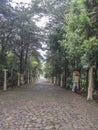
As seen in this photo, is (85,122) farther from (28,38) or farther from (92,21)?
(28,38)

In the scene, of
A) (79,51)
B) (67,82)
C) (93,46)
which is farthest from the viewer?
(67,82)

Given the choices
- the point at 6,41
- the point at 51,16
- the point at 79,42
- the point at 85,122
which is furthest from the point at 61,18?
the point at 85,122

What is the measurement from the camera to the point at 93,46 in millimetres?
16859

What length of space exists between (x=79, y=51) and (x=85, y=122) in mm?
9930

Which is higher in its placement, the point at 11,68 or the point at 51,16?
the point at 51,16

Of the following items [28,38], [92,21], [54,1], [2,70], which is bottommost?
[2,70]

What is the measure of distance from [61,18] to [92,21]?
16004 millimetres

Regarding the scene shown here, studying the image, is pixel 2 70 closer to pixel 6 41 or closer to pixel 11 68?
pixel 6 41

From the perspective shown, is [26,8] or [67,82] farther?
[67,82]

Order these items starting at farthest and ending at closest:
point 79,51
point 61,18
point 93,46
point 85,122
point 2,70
Answer: point 61,18
point 2,70
point 79,51
point 93,46
point 85,122

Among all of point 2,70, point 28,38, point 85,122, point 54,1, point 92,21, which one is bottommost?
point 85,122

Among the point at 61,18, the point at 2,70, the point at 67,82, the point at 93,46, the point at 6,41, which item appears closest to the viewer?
the point at 93,46

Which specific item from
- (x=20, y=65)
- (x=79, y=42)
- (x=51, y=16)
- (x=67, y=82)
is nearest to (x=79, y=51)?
(x=79, y=42)

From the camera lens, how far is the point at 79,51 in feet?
64.0
